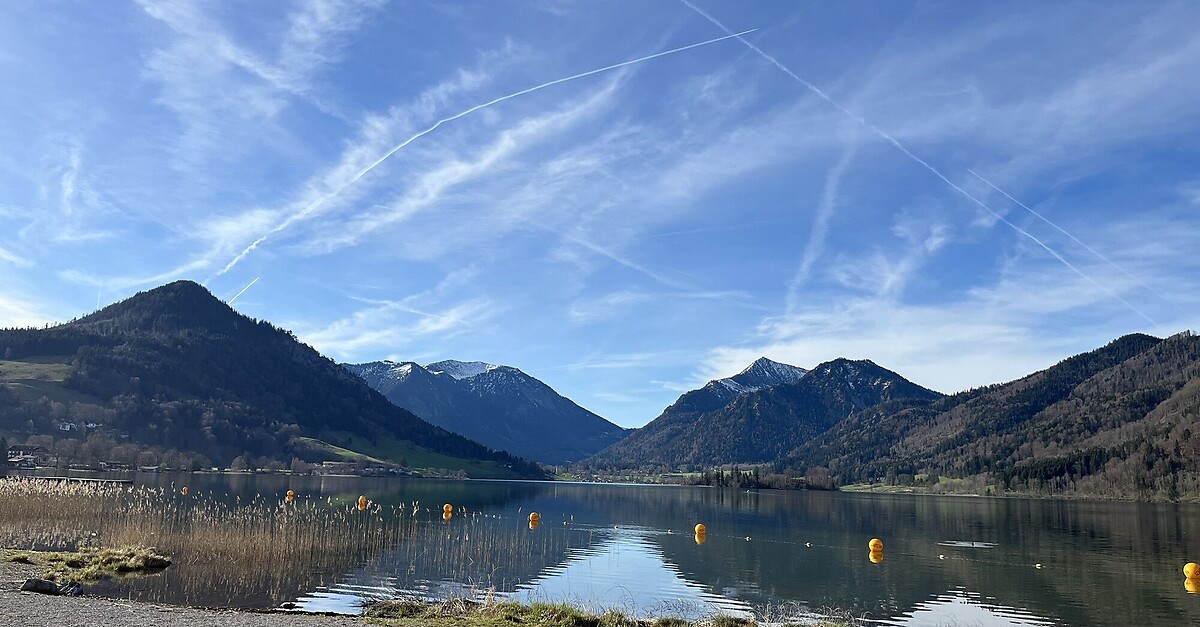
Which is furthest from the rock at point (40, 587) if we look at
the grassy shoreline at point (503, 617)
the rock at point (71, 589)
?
the grassy shoreline at point (503, 617)

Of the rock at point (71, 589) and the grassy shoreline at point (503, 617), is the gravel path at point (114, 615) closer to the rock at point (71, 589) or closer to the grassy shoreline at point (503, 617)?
the rock at point (71, 589)

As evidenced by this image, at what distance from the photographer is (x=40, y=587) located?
87.6 ft

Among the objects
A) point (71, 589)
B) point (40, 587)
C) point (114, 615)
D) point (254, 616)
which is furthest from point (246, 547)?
point (114, 615)

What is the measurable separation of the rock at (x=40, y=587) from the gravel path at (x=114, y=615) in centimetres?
26

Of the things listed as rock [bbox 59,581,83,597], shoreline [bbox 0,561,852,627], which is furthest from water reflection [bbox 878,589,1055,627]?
rock [bbox 59,581,83,597]

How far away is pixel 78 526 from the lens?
4850 centimetres

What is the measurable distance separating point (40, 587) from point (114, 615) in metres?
6.43

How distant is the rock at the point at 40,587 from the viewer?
1038 inches

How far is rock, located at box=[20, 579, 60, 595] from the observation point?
26375mm


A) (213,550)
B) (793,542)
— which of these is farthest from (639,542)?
(213,550)

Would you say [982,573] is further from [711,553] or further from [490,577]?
[490,577]

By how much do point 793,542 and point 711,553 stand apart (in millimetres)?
15038

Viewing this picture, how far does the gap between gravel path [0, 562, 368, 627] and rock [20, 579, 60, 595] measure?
26cm

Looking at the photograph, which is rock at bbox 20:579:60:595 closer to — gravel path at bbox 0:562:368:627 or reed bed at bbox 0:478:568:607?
gravel path at bbox 0:562:368:627
